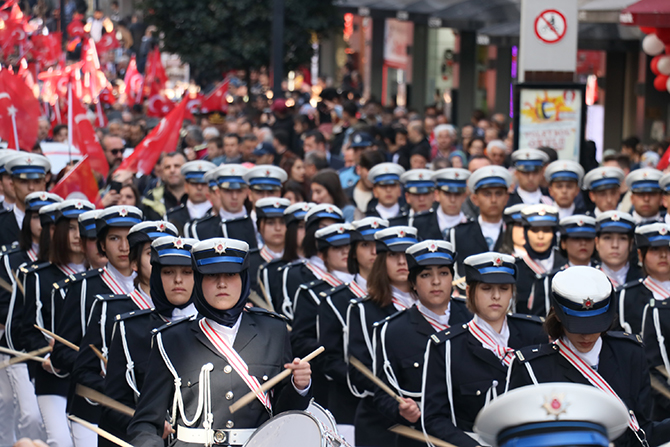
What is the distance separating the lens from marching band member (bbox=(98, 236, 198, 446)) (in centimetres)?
575

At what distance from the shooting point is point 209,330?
4930mm

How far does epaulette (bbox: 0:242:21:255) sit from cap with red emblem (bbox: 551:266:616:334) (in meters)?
5.25

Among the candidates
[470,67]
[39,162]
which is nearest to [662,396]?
[39,162]

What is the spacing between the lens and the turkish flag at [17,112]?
42.7 feet

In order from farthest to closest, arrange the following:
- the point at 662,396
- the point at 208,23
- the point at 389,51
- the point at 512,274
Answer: the point at 389,51
the point at 208,23
the point at 662,396
the point at 512,274

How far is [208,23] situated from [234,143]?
8670mm

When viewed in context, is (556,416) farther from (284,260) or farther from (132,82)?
(132,82)

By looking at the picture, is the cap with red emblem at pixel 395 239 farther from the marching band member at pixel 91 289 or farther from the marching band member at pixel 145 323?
the marching band member at pixel 91 289

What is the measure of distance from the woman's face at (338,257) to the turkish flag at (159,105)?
14.7 m

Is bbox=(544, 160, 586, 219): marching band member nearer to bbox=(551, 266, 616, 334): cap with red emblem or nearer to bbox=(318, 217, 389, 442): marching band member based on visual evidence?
bbox=(318, 217, 389, 442): marching band member

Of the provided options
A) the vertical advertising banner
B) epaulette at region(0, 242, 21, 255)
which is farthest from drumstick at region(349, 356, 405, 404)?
the vertical advertising banner

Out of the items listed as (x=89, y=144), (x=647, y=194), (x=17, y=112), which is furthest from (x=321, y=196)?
(x=17, y=112)

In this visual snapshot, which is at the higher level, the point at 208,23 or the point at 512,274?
the point at 208,23

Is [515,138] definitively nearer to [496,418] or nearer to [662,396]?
[662,396]
